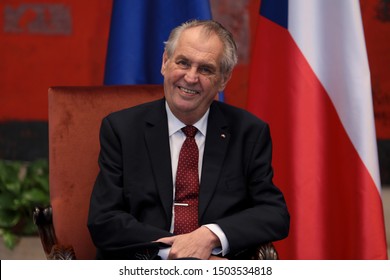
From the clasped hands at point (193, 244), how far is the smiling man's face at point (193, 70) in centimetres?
39

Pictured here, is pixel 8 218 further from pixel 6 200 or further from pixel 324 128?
pixel 324 128

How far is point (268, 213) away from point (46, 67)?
10.8 feet

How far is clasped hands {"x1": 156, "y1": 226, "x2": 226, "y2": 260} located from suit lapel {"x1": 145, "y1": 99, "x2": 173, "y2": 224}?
10cm

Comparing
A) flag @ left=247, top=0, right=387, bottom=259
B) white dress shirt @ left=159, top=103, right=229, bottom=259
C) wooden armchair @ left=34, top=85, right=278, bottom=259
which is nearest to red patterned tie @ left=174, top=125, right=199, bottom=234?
white dress shirt @ left=159, top=103, right=229, bottom=259

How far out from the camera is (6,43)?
198 inches

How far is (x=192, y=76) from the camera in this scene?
2119 mm

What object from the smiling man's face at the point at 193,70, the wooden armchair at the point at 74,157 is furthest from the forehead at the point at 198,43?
the wooden armchair at the point at 74,157

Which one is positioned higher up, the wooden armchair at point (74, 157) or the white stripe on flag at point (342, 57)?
the white stripe on flag at point (342, 57)

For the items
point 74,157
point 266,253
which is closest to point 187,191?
point 266,253

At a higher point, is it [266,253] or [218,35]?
[218,35]

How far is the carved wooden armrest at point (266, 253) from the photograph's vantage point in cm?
209

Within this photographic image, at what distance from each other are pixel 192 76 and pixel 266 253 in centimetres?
60

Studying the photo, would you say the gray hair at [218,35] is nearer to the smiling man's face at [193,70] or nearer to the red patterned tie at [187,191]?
the smiling man's face at [193,70]

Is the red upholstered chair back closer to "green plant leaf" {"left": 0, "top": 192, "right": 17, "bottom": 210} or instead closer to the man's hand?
the man's hand
